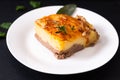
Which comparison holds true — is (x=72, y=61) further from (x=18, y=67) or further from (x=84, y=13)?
(x=84, y=13)

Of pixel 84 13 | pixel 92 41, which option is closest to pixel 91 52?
pixel 92 41

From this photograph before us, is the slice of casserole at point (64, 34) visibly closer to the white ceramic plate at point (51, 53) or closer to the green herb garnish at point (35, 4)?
the white ceramic plate at point (51, 53)

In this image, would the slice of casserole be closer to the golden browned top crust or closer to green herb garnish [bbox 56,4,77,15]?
the golden browned top crust

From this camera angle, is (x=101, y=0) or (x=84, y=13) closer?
(x=84, y=13)

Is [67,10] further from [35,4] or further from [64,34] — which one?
[64,34]

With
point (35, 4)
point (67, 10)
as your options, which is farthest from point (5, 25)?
point (67, 10)

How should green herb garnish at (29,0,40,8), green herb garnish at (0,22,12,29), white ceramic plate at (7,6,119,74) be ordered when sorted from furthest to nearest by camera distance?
green herb garnish at (29,0,40,8) < green herb garnish at (0,22,12,29) < white ceramic plate at (7,6,119,74)

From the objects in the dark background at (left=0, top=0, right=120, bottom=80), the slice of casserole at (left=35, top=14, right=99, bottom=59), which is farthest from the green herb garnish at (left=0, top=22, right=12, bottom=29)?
the slice of casserole at (left=35, top=14, right=99, bottom=59)

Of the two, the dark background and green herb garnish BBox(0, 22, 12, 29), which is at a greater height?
green herb garnish BBox(0, 22, 12, 29)
